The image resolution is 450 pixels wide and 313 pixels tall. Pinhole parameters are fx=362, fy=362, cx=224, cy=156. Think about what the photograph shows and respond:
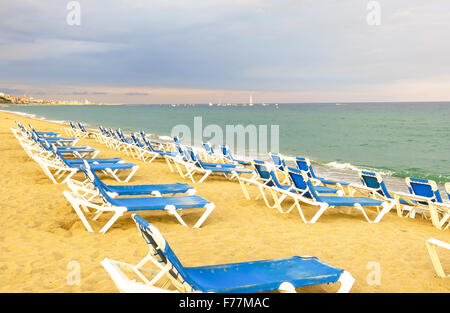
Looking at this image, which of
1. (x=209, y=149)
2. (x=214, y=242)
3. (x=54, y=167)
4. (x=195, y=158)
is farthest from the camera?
(x=209, y=149)

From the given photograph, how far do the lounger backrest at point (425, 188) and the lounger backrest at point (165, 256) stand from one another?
5.23m

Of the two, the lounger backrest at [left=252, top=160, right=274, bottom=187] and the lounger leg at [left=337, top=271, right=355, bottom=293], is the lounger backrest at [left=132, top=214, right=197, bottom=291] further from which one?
the lounger backrest at [left=252, top=160, right=274, bottom=187]

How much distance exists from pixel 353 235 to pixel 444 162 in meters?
17.2

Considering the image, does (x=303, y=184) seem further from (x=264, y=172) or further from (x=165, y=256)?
(x=165, y=256)

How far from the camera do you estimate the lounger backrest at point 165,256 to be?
2514mm

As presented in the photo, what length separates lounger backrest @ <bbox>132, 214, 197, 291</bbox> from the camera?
2.51 metres

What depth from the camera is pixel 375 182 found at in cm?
700

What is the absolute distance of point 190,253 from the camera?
13.8 ft

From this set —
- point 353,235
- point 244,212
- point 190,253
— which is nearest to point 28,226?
point 190,253

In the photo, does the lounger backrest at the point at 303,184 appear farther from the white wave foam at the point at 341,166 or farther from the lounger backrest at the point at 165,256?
the white wave foam at the point at 341,166

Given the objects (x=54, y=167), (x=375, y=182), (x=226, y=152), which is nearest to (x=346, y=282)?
(x=375, y=182)

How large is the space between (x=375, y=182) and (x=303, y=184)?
1.77 metres

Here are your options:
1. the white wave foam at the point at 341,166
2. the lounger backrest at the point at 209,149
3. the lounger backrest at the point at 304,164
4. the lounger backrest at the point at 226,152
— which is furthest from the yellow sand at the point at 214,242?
the white wave foam at the point at 341,166
